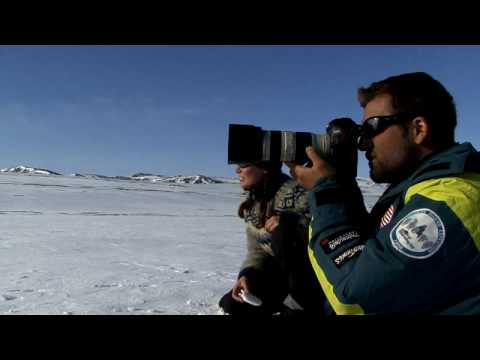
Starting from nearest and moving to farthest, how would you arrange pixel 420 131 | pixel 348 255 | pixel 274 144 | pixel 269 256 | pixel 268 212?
pixel 348 255 < pixel 420 131 < pixel 274 144 < pixel 268 212 < pixel 269 256

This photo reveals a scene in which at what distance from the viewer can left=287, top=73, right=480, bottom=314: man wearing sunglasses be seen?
80cm

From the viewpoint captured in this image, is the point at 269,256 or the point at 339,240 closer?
the point at 339,240

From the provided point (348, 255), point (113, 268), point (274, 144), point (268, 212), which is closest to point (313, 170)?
point (274, 144)

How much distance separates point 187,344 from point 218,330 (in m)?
0.06

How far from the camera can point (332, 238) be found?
1005 mm

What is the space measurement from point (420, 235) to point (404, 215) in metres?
0.07

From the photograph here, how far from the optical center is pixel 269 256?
7.58ft

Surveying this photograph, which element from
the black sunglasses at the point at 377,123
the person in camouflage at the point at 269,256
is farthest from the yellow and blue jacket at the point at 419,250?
the person in camouflage at the point at 269,256

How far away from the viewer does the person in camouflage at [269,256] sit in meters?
1.77

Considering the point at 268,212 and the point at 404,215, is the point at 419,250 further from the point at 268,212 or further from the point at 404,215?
the point at 268,212

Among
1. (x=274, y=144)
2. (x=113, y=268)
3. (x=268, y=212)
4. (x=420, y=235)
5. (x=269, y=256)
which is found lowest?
(x=113, y=268)

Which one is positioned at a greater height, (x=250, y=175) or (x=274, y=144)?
(x=274, y=144)
